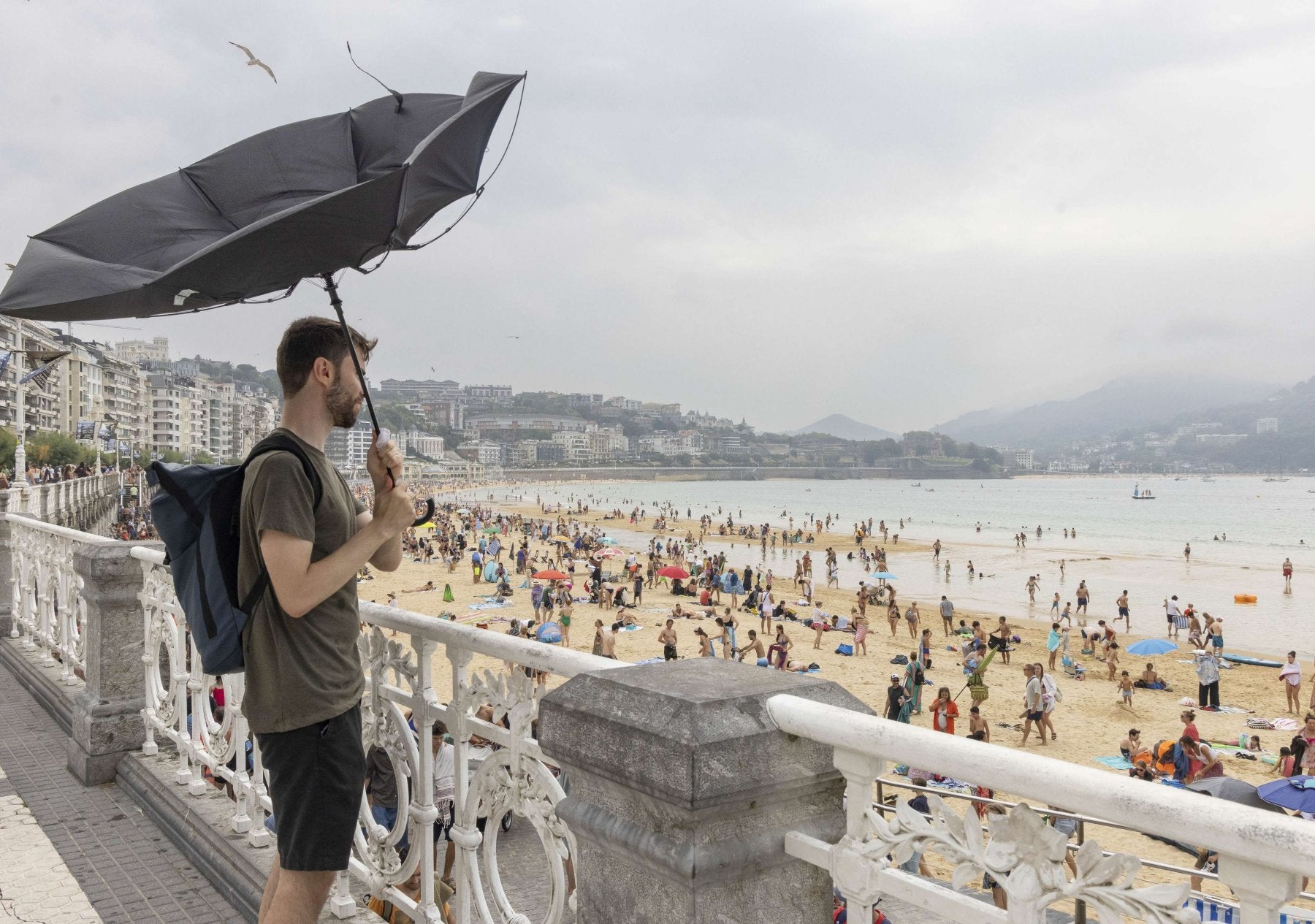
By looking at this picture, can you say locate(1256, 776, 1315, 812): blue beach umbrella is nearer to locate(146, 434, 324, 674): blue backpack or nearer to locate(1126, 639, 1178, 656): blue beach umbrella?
locate(146, 434, 324, 674): blue backpack

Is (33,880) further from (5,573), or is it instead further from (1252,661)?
(1252,661)

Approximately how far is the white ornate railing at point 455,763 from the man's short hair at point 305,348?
75 cm

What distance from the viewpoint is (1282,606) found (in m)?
34.8

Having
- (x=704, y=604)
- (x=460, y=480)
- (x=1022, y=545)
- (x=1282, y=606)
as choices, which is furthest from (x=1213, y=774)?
(x=460, y=480)

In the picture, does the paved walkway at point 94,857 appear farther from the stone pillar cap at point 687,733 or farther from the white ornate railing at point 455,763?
the stone pillar cap at point 687,733

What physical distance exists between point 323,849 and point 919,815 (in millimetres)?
1379

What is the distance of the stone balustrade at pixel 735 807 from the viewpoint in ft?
3.68

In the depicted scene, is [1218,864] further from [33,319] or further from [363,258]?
[33,319]

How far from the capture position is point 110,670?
14.7 feet

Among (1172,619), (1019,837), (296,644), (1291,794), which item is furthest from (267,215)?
(1172,619)

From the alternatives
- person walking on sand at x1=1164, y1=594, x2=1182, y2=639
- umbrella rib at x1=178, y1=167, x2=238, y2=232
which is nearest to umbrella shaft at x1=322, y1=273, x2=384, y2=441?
umbrella rib at x1=178, y1=167, x2=238, y2=232

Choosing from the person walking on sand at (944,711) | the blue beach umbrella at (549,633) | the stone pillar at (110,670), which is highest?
the stone pillar at (110,670)

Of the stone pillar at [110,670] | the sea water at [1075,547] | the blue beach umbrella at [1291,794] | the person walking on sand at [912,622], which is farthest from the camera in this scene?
the sea water at [1075,547]

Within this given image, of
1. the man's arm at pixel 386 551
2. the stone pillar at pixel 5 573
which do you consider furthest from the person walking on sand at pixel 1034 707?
the man's arm at pixel 386 551
